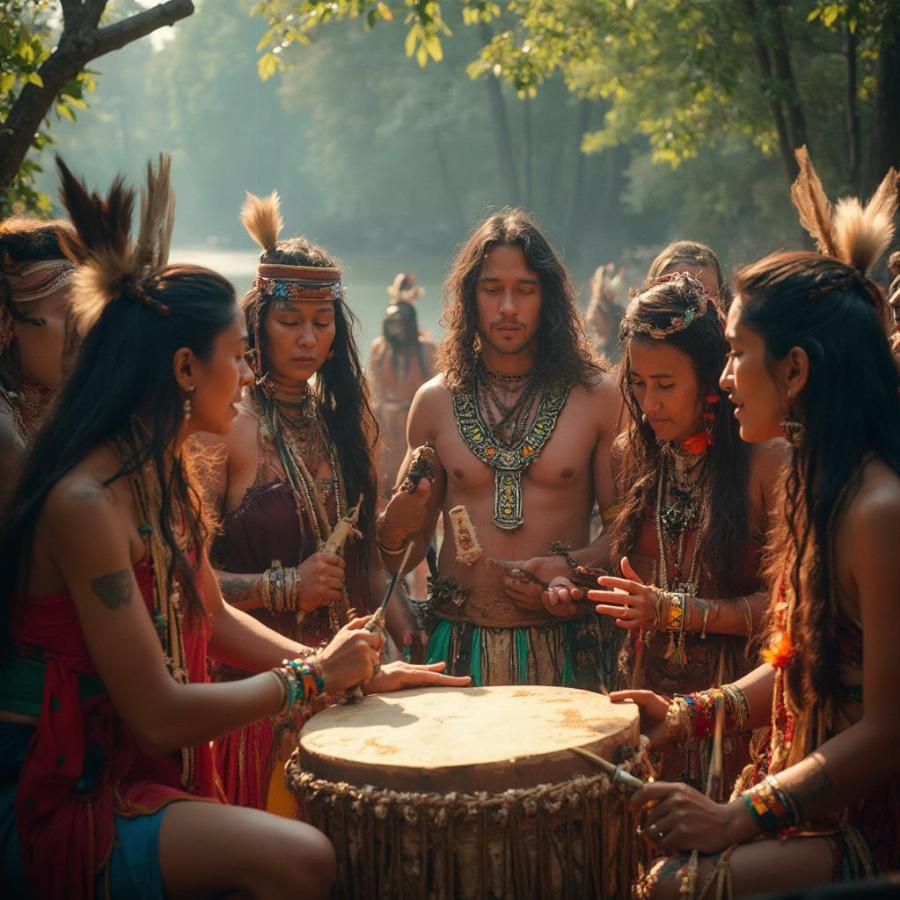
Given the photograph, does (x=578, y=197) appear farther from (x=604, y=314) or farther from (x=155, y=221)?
(x=155, y=221)

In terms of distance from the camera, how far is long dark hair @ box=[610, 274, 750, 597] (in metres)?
4.32

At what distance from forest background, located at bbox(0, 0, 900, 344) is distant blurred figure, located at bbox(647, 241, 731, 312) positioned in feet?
2.90

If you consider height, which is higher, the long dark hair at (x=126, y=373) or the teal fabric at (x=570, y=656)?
the long dark hair at (x=126, y=373)

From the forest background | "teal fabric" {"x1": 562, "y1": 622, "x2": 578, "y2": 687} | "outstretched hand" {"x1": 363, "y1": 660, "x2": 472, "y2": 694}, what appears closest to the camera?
"outstretched hand" {"x1": 363, "y1": 660, "x2": 472, "y2": 694}

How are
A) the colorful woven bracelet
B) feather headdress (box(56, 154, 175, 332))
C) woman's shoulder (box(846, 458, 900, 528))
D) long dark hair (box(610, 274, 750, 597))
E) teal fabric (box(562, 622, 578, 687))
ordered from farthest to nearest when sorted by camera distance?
teal fabric (box(562, 622, 578, 687)) → long dark hair (box(610, 274, 750, 597)) → the colorful woven bracelet → feather headdress (box(56, 154, 175, 332)) → woman's shoulder (box(846, 458, 900, 528))

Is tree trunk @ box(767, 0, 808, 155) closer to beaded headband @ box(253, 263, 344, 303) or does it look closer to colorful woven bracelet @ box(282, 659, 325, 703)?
beaded headband @ box(253, 263, 344, 303)

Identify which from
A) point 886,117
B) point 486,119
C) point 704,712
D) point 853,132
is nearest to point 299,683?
point 704,712

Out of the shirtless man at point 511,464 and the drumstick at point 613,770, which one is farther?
the shirtless man at point 511,464

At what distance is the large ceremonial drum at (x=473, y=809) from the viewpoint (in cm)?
312

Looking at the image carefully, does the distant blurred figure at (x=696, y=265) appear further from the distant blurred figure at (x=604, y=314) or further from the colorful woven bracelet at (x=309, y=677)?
the distant blurred figure at (x=604, y=314)

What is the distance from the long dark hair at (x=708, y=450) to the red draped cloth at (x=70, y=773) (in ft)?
6.43

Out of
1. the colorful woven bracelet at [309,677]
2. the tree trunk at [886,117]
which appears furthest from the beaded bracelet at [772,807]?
the tree trunk at [886,117]

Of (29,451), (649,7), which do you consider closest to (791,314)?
(29,451)

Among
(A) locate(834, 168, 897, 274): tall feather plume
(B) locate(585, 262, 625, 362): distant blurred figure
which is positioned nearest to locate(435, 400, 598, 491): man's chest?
(A) locate(834, 168, 897, 274): tall feather plume
